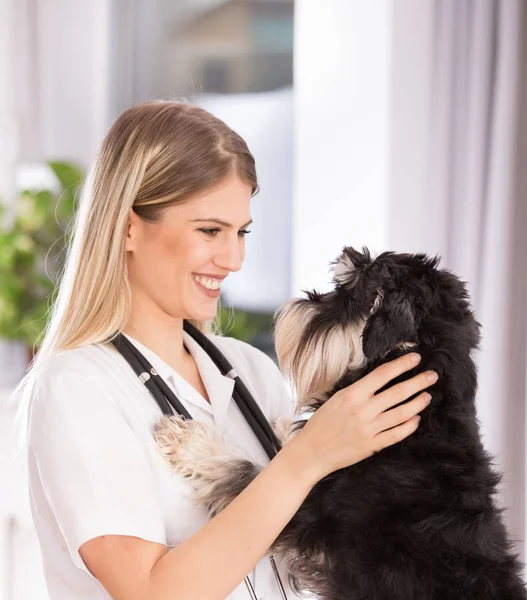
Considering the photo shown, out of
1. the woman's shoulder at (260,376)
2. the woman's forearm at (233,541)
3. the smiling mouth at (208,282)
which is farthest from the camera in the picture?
the woman's shoulder at (260,376)

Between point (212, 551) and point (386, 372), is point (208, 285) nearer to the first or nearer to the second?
point (386, 372)

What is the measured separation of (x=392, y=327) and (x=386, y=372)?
12cm

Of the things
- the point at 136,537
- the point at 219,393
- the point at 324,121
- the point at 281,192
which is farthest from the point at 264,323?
the point at 136,537

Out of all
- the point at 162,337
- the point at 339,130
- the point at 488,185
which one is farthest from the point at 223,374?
the point at 339,130

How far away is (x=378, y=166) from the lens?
3.34 m

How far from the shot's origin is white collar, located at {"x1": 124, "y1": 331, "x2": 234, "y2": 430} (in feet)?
5.70

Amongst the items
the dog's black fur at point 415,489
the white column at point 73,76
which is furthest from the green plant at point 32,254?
the dog's black fur at point 415,489

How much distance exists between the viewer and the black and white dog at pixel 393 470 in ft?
4.99

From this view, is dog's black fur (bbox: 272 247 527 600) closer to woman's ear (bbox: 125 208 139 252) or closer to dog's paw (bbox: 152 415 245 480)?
dog's paw (bbox: 152 415 245 480)

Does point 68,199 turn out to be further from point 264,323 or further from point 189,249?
point 189,249

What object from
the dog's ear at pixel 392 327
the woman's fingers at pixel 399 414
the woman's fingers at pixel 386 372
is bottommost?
the woman's fingers at pixel 399 414

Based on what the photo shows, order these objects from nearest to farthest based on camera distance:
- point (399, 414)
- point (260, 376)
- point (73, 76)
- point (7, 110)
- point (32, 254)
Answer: point (399, 414), point (260, 376), point (32, 254), point (7, 110), point (73, 76)

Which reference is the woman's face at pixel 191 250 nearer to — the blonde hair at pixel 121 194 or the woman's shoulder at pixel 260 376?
the blonde hair at pixel 121 194

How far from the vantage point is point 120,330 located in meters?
1.68
